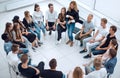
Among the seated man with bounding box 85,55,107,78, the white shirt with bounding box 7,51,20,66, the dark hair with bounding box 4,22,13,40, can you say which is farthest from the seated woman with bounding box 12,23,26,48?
the seated man with bounding box 85,55,107,78

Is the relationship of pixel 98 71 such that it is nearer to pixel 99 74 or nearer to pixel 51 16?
pixel 99 74

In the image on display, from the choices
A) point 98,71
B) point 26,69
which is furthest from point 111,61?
point 26,69

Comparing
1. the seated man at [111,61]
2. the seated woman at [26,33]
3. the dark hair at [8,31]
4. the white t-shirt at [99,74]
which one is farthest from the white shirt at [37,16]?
the white t-shirt at [99,74]

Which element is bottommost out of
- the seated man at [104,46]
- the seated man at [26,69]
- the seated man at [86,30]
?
the seated man at [26,69]

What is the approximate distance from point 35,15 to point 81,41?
1.43m

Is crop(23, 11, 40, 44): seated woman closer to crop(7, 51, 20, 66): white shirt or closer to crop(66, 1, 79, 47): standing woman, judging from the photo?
crop(66, 1, 79, 47): standing woman

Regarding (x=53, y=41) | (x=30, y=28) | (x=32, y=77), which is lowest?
(x=32, y=77)

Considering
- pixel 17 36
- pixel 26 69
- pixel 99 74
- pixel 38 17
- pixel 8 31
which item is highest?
pixel 38 17

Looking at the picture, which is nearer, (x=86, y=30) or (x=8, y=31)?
(x=8, y=31)

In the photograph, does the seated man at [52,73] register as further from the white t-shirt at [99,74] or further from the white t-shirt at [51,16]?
the white t-shirt at [51,16]


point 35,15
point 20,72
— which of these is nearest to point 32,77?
point 20,72

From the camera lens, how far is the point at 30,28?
6000 millimetres

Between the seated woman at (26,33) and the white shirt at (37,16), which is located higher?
the white shirt at (37,16)

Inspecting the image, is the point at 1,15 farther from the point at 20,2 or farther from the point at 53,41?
the point at 53,41
